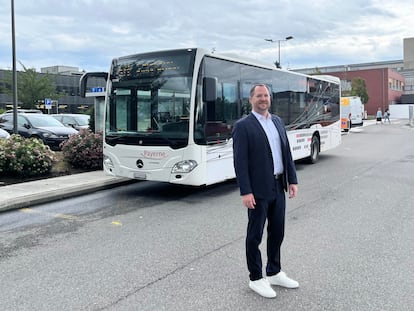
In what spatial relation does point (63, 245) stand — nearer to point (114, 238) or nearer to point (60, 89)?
point (114, 238)

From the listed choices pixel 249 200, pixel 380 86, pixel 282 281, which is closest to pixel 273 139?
pixel 249 200

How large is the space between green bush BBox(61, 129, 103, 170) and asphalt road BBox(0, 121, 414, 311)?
2.91 metres

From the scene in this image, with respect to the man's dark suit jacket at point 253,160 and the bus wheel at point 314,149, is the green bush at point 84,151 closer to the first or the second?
the bus wheel at point 314,149

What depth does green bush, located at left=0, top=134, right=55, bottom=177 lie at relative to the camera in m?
10.4

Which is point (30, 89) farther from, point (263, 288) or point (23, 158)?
point (263, 288)

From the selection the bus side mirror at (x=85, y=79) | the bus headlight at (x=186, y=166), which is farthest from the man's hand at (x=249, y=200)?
the bus side mirror at (x=85, y=79)

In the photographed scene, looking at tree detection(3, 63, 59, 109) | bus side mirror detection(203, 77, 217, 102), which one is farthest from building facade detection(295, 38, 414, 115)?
bus side mirror detection(203, 77, 217, 102)

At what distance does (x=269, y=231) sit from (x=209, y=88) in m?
4.55

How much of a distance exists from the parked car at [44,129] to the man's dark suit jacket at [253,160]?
39.7 feet

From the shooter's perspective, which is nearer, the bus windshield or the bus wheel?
the bus windshield

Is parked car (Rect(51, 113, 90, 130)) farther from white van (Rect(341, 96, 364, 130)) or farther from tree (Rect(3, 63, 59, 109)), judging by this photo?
tree (Rect(3, 63, 59, 109))

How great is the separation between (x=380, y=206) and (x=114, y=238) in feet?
15.5

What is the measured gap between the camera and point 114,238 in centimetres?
600

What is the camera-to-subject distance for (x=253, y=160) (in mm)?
3938
